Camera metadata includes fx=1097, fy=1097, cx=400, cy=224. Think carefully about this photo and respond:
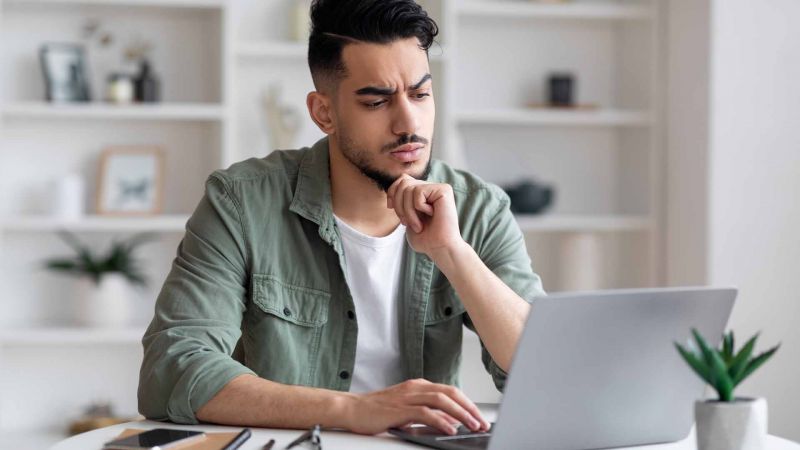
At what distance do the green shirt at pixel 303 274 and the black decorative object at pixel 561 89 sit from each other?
1936mm

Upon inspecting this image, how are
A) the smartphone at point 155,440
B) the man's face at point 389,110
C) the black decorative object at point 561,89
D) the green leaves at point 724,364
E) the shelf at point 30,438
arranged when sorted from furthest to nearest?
the black decorative object at point 561,89, the shelf at point 30,438, the man's face at point 389,110, the smartphone at point 155,440, the green leaves at point 724,364

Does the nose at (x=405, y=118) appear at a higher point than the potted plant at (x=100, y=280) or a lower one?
higher

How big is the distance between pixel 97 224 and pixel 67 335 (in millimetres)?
367

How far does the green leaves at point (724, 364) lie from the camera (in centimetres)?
111

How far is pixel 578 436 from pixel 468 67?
2823 millimetres

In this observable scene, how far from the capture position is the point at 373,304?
198 centimetres

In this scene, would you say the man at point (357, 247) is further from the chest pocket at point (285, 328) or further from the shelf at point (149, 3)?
the shelf at point (149, 3)

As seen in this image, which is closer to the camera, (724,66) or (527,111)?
(724,66)

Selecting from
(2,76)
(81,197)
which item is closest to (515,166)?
(81,197)

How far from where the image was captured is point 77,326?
3.60 meters

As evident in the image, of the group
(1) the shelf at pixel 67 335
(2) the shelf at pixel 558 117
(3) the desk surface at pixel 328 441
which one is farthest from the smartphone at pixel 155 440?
(2) the shelf at pixel 558 117

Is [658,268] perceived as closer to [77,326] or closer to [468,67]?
[468,67]

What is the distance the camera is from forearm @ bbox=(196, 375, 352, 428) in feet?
4.82

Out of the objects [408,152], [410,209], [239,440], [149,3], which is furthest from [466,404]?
[149,3]
